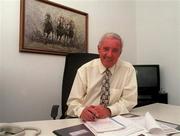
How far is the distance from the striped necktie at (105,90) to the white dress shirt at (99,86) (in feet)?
0.08

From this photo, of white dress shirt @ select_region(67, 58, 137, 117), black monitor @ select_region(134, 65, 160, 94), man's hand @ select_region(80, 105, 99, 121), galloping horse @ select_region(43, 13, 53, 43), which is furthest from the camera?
black monitor @ select_region(134, 65, 160, 94)

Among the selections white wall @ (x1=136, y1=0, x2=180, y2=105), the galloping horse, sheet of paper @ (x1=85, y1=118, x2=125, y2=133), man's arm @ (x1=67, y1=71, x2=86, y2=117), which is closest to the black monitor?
white wall @ (x1=136, y1=0, x2=180, y2=105)

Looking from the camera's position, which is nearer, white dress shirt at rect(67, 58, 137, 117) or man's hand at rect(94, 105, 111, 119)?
man's hand at rect(94, 105, 111, 119)

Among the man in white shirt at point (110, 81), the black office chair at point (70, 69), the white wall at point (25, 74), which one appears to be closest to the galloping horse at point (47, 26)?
A: the white wall at point (25, 74)

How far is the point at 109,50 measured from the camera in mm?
1676

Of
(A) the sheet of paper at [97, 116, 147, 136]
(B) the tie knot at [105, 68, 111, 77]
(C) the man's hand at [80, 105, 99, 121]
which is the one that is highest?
(B) the tie knot at [105, 68, 111, 77]

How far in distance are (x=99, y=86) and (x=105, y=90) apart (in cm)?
7

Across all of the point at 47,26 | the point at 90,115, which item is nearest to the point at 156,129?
the point at 90,115

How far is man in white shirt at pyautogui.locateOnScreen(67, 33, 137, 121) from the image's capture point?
165 centimetres

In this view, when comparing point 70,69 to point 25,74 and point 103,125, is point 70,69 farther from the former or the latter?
point 103,125

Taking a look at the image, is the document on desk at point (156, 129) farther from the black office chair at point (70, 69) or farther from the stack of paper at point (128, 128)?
the black office chair at point (70, 69)

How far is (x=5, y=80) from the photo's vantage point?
6.59 ft

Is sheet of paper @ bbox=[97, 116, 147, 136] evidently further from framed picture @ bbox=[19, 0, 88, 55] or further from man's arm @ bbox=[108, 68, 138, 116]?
framed picture @ bbox=[19, 0, 88, 55]

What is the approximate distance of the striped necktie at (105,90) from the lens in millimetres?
1687
